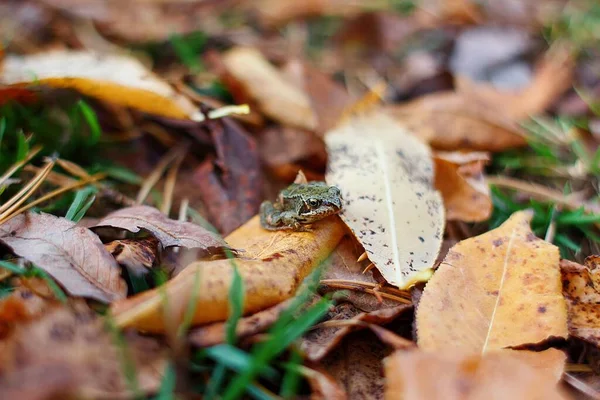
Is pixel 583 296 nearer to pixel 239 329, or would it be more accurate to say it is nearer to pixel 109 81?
pixel 239 329

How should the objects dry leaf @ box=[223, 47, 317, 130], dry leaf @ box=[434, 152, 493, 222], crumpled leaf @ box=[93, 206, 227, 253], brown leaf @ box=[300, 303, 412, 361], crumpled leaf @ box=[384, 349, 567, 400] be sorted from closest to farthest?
1. crumpled leaf @ box=[384, 349, 567, 400]
2. brown leaf @ box=[300, 303, 412, 361]
3. crumpled leaf @ box=[93, 206, 227, 253]
4. dry leaf @ box=[434, 152, 493, 222]
5. dry leaf @ box=[223, 47, 317, 130]

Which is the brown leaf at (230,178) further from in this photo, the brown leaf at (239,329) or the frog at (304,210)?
the brown leaf at (239,329)

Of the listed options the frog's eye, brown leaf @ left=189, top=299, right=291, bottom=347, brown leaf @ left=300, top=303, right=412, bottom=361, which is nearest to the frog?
the frog's eye

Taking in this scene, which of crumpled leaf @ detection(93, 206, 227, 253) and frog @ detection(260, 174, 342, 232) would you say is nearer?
crumpled leaf @ detection(93, 206, 227, 253)

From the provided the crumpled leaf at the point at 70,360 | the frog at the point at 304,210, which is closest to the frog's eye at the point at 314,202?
the frog at the point at 304,210

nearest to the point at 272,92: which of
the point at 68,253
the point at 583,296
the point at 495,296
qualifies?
the point at 68,253

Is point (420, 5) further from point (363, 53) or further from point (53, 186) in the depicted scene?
point (53, 186)

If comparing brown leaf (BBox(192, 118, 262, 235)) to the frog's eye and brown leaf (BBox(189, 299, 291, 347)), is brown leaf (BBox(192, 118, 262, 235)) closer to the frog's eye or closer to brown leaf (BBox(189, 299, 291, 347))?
the frog's eye
